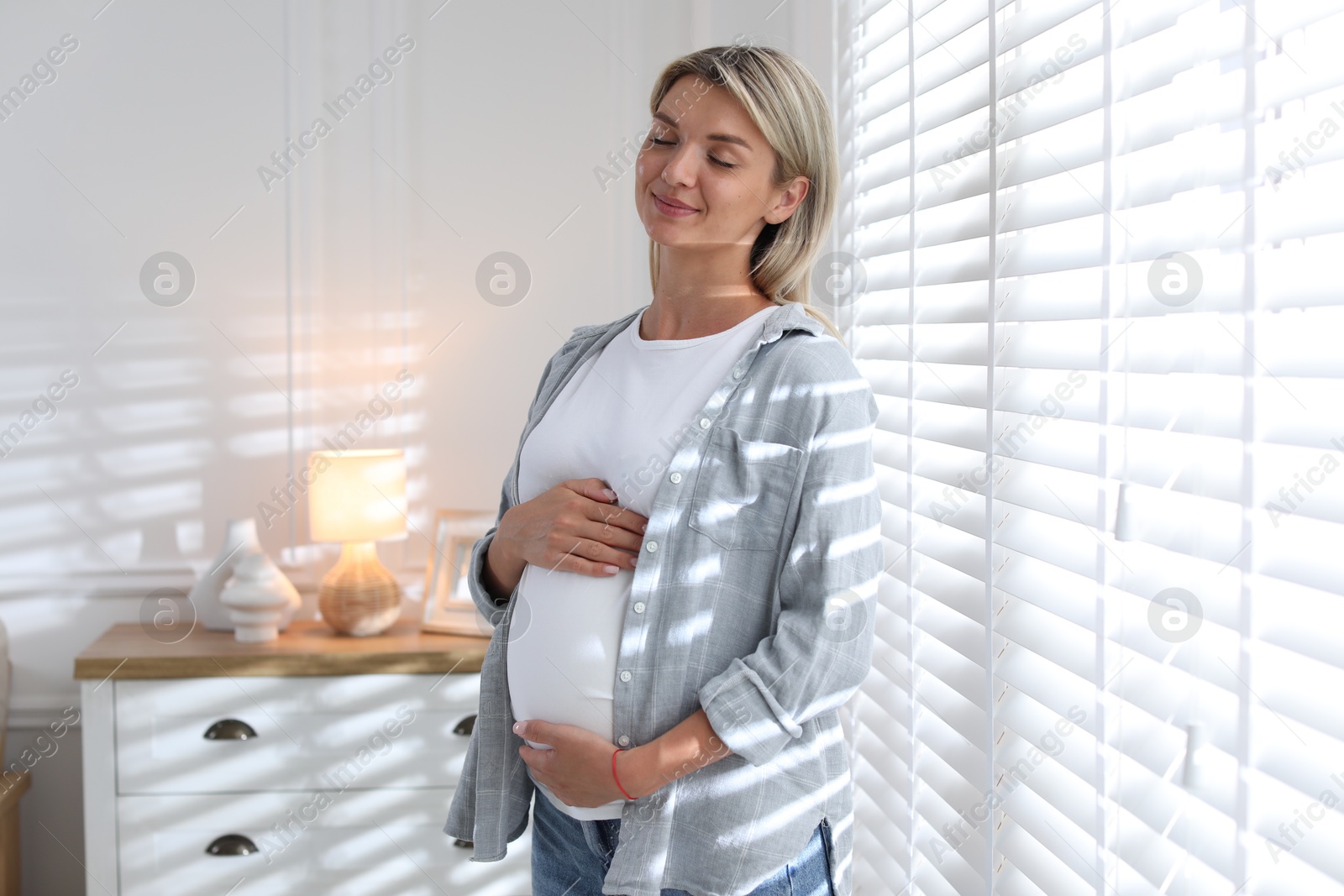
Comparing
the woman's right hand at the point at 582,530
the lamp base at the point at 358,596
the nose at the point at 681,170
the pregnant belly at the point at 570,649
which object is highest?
the nose at the point at 681,170

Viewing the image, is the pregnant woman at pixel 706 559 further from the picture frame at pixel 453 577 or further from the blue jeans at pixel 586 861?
the picture frame at pixel 453 577

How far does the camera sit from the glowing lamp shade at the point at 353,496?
2.16m

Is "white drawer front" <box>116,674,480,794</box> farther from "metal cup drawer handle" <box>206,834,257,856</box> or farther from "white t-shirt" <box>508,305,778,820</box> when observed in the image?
"white t-shirt" <box>508,305,778,820</box>

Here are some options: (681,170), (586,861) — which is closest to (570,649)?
(586,861)

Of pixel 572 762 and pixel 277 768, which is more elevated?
pixel 572 762

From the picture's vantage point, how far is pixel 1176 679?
0.82m

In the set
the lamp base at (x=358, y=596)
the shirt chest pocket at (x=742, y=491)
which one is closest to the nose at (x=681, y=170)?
the shirt chest pocket at (x=742, y=491)

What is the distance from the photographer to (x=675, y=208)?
1.11 meters

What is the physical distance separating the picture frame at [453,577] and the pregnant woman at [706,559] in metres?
0.98

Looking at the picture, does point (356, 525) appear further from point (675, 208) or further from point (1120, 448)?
point (1120, 448)

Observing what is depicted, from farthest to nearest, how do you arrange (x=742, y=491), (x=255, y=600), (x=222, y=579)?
1. (x=222, y=579)
2. (x=255, y=600)
3. (x=742, y=491)

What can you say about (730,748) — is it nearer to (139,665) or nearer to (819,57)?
(819,57)

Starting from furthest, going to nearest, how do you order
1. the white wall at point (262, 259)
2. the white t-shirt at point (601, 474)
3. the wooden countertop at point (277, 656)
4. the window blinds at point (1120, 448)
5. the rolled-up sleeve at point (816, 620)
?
the white wall at point (262, 259), the wooden countertop at point (277, 656), the white t-shirt at point (601, 474), the rolled-up sleeve at point (816, 620), the window blinds at point (1120, 448)

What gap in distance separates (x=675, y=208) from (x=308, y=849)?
162cm
